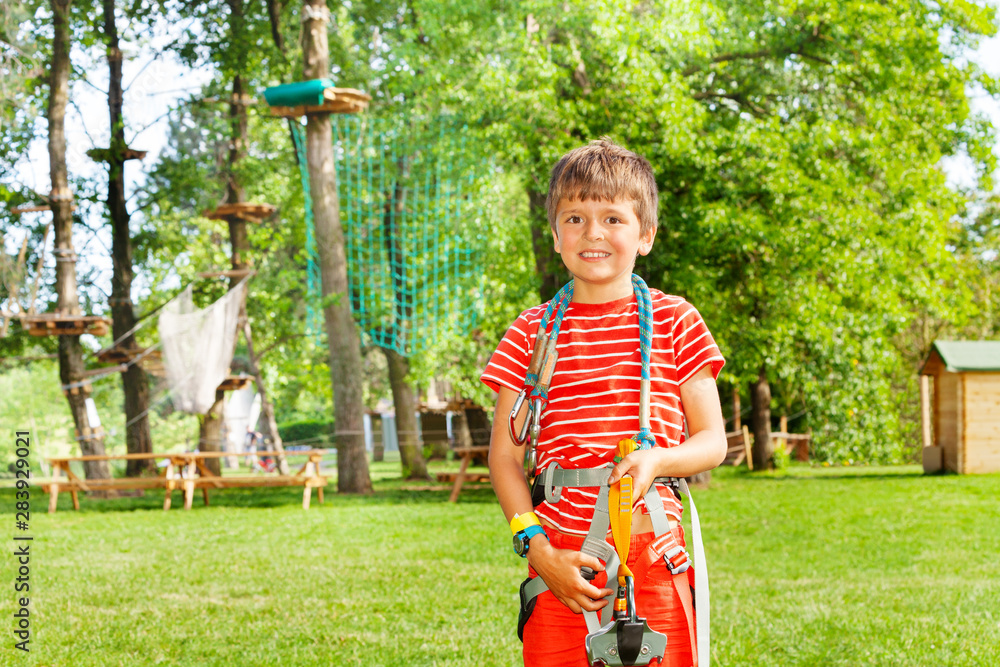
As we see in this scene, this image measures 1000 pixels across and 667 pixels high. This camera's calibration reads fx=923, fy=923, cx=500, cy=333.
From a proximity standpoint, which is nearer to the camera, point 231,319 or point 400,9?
point 231,319

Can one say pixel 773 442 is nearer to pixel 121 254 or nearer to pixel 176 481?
pixel 176 481

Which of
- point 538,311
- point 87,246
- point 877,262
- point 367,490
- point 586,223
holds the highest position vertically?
point 87,246

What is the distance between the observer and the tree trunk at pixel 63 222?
14789 mm

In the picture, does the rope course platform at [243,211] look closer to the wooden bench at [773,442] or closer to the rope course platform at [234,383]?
the rope course platform at [234,383]

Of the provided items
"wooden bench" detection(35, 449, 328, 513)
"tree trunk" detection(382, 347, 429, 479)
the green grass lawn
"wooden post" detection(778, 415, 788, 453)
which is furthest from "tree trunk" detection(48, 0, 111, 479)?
Answer: "wooden post" detection(778, 415, 788, 453)

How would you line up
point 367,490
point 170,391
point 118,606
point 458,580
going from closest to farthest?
point 118,606
point 458,580
point 170,391
point 367,490

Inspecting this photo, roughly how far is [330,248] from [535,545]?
1144cm

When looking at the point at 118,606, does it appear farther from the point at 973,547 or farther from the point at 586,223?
the point at 973,547

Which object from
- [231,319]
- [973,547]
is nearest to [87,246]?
[231,319]

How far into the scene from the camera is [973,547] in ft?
24.9

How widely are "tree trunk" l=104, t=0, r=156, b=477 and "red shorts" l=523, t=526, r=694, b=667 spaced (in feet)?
50.7

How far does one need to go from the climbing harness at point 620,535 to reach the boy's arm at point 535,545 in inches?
1.0

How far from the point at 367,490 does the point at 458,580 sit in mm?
7128

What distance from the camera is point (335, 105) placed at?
12.2 meters
